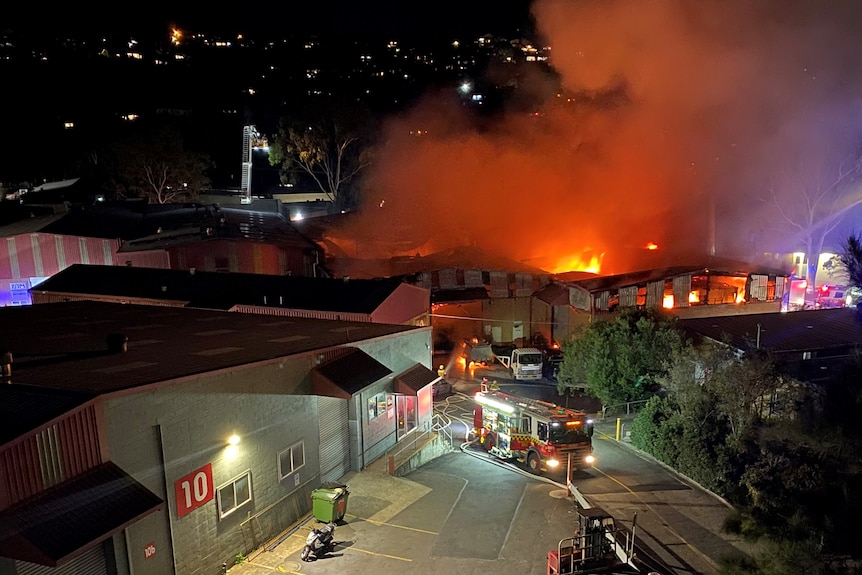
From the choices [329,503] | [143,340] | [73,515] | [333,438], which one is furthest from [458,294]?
[73,515]

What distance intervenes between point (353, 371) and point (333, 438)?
1.86m

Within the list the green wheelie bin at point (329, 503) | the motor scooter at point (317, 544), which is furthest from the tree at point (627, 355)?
the motor scooter at point (317, 544)

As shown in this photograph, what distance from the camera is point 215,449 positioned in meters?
9.99

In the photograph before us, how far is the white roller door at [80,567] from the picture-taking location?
23.8 feet

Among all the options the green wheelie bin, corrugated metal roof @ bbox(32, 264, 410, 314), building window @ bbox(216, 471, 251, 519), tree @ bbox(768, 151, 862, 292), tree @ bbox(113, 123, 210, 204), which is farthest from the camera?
tree @ bbox(113, 123, 210, 204)

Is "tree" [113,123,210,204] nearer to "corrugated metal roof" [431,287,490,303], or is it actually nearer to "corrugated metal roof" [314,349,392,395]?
"corrugated metal roof" [431,287,490,303]

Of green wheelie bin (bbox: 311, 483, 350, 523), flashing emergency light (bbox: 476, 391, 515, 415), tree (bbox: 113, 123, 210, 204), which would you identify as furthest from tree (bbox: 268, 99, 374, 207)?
green wheelie bin (bbox: 311, 483, 350, 523)

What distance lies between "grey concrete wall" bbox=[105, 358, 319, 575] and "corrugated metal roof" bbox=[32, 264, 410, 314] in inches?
346

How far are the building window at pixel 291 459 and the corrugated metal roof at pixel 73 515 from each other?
3.65 meters

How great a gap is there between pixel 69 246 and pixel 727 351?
29292 mm

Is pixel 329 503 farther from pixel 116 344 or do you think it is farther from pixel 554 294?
pixel 554 294

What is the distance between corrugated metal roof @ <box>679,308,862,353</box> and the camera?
1967cm

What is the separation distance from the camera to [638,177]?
1697 inches

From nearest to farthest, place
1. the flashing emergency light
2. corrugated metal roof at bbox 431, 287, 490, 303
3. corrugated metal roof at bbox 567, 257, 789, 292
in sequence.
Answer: the flashing emergency light → corrugated metal roof at bbox 567, 257, 789, 292 → corrugated metal roof at bbox 431, 287, 490, 303
